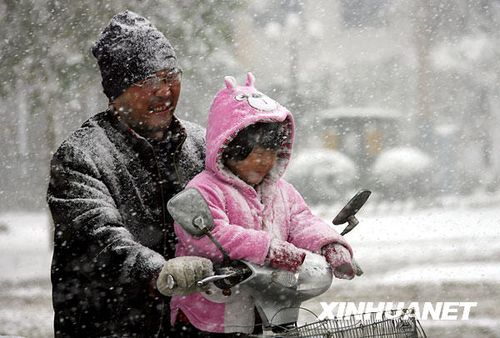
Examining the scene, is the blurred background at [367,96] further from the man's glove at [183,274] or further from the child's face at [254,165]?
the man's glove at [183,274]

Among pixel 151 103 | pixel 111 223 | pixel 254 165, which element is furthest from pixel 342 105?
pixel 111 223

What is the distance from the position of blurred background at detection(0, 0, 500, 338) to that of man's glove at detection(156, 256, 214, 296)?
882 centimetres

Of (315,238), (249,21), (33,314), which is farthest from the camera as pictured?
(249,21)

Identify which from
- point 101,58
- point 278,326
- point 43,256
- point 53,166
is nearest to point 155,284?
point 278,326

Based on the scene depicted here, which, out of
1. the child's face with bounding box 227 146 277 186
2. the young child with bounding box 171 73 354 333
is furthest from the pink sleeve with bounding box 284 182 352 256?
the child's face with bounding box 227 146 277 186

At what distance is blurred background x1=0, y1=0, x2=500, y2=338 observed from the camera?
42.8 ft

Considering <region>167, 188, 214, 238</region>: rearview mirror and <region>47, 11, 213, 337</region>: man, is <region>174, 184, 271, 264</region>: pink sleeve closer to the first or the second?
<region>167, 188, 214, 238</region>: rearview mirror

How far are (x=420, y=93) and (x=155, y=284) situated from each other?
21485mm

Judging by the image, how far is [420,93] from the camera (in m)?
23.7

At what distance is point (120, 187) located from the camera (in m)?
3.23

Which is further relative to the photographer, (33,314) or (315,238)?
(33,314)

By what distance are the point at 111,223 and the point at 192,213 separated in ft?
1.33

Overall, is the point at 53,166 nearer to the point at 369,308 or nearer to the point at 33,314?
the point at 369,308

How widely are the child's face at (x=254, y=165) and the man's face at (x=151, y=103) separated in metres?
0.34
